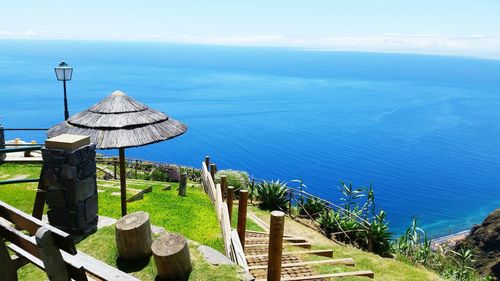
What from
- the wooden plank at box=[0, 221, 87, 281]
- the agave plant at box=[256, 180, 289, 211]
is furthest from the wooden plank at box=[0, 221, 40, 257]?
the agave plant at box=[256, 180, 289, 211]

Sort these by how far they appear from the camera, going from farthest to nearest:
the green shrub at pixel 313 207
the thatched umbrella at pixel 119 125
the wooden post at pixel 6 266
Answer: the green shrub at pixel 313 207
the thatched umbrella at pixel 119 125
the wooden post at pixel 6 266

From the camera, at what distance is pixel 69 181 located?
6438 mm

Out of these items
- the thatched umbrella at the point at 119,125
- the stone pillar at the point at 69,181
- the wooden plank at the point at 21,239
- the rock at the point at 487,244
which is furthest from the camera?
the rock at the point at 487,244

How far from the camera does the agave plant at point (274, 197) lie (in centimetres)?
1689

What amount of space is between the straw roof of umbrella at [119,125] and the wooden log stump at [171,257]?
105 inches

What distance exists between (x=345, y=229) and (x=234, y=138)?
65543mm

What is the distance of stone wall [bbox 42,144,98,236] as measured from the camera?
21.0ft

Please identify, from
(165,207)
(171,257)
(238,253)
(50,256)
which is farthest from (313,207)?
(50,256)

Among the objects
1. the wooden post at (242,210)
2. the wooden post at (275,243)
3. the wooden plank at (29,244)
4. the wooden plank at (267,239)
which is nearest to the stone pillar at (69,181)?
the wooden plank at (29,244)

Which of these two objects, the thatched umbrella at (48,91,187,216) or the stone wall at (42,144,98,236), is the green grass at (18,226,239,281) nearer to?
the stone wall at (42,144,98,236)

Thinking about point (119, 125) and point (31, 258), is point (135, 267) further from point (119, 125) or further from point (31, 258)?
point (119, 125)

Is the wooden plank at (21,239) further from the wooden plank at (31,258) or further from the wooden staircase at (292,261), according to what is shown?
the wooden staircase at (292,261)

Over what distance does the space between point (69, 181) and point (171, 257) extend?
2325 millimetres

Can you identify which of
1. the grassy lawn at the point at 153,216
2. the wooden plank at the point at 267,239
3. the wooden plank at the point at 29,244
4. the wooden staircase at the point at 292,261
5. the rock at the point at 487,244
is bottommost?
the rock at the point at 487,244
